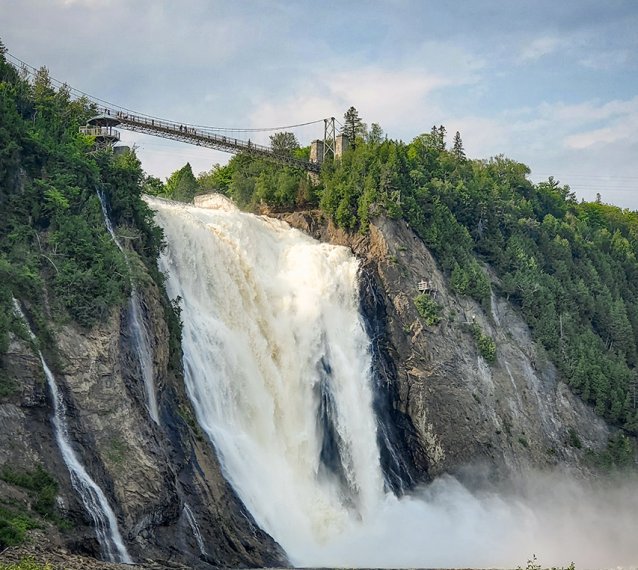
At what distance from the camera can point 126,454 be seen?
138 ft

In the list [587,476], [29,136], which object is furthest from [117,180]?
[587,476]

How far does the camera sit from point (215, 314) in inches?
2280

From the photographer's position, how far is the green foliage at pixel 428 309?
69750mm

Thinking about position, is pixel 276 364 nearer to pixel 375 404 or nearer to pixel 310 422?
pixel 310 422

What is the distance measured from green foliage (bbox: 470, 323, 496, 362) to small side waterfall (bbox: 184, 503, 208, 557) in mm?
32954

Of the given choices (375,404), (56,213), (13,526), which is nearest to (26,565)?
(13,526)

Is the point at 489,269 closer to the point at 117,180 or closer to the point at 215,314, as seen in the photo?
the point at 215,314

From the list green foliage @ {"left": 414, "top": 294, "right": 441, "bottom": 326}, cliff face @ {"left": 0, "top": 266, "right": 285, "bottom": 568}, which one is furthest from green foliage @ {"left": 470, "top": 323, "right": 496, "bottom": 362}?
cliff face @ {"left": 0, "top": 266, "right": 285, "bottom": 568}

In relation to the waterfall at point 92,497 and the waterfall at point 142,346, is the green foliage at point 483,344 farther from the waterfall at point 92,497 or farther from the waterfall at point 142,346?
the waterfall at point 92,497

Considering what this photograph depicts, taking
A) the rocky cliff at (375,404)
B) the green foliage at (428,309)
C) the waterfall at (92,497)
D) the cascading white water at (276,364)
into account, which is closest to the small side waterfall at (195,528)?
the rocky cliff at (375,404)

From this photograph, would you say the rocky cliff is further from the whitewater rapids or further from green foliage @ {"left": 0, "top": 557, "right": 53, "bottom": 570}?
green foliage @ {"left": 0, "top": 557, "right": 53, "bottom": 570}

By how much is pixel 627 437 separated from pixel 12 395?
2134 inches

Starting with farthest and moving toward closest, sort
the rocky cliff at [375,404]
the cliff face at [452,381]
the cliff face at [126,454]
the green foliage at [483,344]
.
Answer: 1. the green foliage at [483,344]
2. the cliff face at [452,381]
3. the rocky cliff at [375,404]
4. the cliff face at [126,454]

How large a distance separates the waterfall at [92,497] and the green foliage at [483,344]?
37.7 m
